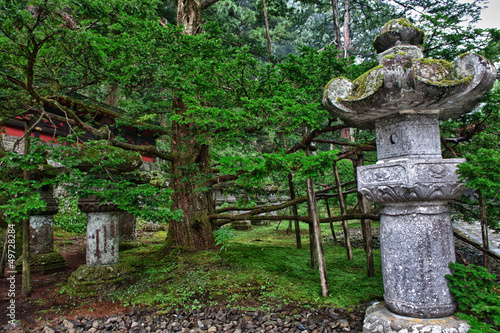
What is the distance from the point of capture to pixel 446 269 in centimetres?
255

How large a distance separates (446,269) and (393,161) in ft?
3.53

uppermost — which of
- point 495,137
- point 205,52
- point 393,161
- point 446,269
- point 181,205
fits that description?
point 205,52

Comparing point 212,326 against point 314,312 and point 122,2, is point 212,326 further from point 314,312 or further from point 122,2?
point 122,2

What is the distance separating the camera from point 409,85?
7.86ft

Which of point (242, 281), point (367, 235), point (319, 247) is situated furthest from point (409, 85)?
point (242, 281)

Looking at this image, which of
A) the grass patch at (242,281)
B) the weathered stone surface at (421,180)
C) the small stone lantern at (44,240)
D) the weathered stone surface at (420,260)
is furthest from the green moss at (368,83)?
the small stone lantern at (44,240)

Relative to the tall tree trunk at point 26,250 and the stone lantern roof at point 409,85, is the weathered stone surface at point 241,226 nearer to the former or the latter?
the tall tree trunk at point 26,250

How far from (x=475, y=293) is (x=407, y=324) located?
25.5 inches

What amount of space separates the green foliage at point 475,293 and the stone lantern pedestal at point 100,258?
13.3ft

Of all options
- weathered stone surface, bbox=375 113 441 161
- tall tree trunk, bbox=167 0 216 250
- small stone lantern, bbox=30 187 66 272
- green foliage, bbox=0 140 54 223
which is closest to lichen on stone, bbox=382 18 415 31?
weathered stone surface, bbox=375 113 441 161

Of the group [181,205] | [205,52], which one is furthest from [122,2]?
[181,205]

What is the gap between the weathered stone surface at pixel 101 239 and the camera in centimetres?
416

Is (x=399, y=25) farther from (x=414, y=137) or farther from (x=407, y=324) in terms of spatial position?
(x=407, y=324)

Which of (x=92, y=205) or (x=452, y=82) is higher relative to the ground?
(x=452, y=82)
